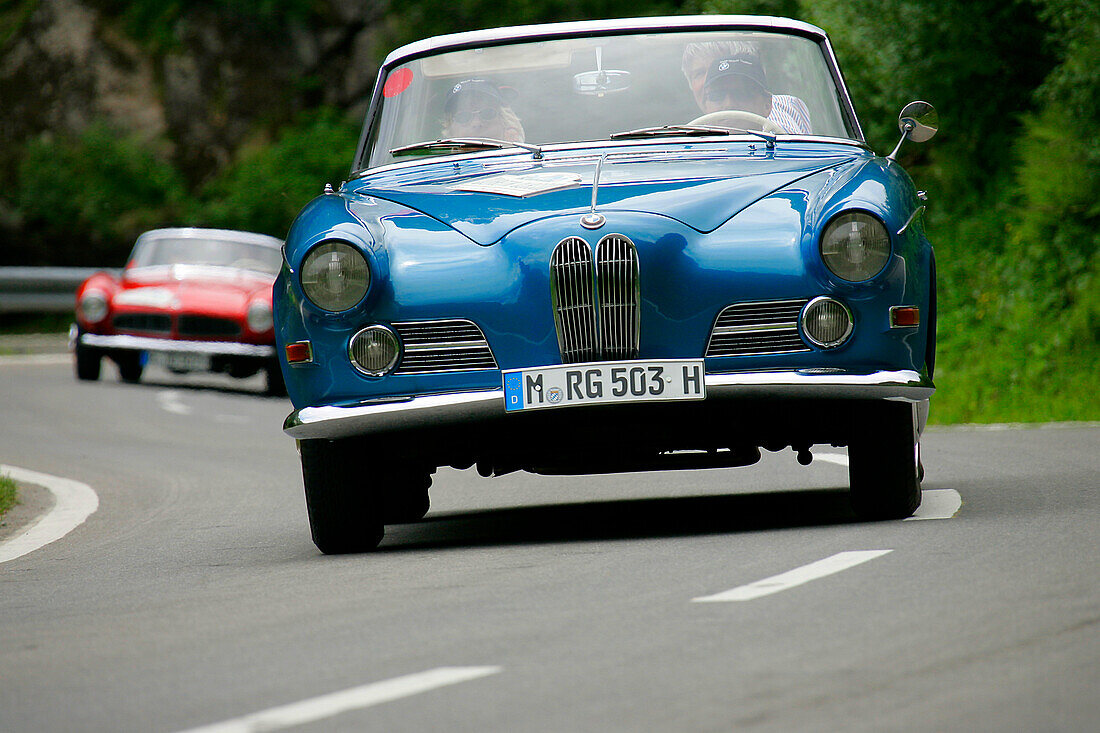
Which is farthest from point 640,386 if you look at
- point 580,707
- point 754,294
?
point 580,707

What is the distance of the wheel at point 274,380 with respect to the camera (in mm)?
19314

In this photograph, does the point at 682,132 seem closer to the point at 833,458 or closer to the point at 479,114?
the point at 479,114

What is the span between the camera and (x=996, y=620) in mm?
4582

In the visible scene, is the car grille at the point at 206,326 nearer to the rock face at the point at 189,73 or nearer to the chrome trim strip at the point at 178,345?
the chrome trim strip at the point at 178,345

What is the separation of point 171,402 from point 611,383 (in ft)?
40.9

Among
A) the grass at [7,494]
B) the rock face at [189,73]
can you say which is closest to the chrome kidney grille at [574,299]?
the grass at [7,494]

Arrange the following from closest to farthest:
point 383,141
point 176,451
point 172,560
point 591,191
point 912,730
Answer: point 912,730, point 591,191, point 172,560, point 383,141, point 176,451

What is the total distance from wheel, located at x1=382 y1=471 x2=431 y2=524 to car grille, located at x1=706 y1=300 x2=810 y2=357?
1.90 m

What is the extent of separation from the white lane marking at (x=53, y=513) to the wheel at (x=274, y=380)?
7504 millimetres

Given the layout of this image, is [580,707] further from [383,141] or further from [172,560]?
[383,141]

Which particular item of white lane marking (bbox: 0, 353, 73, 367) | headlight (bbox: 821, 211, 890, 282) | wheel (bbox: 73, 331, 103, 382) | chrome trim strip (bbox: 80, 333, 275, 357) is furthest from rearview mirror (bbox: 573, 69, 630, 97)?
white lane marking (bbox: 0, 353, 73, 367)

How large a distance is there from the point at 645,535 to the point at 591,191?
1248 millimetres

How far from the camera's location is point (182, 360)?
776 inches

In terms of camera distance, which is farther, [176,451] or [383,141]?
[176,451]
